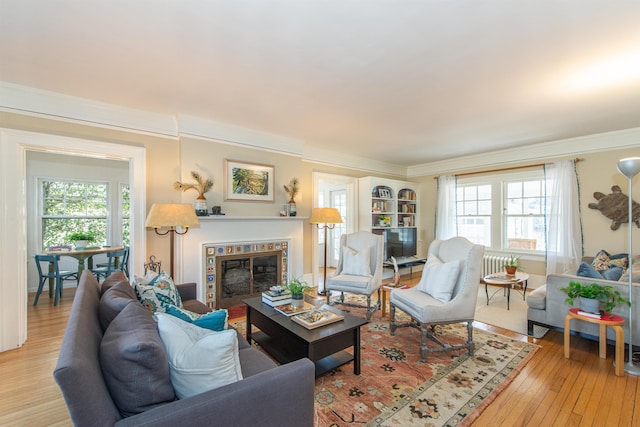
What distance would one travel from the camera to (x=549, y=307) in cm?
285

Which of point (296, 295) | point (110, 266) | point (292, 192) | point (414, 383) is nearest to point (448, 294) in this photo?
point (414, 383)

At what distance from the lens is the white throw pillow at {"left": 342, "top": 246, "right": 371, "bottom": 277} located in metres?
3.80

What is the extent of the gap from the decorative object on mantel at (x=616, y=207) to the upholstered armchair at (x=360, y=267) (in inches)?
138

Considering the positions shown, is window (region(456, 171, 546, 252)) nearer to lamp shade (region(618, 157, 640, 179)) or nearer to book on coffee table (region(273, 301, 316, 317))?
lamp shade (region(618, 157, 640, 179))

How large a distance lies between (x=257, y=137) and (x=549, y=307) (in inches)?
161

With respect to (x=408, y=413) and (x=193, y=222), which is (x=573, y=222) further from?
(x=193, y=222)

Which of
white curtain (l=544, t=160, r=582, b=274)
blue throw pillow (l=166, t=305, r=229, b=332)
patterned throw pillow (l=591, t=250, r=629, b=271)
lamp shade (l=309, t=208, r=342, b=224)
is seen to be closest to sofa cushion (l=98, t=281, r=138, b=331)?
blue throw pillow (l=166, t=305, r=229, b=332)

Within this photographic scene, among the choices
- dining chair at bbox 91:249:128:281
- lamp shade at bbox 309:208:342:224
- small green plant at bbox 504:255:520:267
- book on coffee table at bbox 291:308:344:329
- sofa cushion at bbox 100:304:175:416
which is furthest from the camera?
Result: dining chair at bbox 91:249:128:281

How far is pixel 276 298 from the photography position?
2.64 m

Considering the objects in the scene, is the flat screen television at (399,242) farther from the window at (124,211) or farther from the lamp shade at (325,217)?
the window at (124,211)

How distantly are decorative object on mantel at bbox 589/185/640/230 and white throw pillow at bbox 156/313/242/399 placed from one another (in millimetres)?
5605

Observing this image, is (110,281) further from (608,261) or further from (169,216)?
(608,261)

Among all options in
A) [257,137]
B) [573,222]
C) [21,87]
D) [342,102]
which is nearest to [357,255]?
[342,102]

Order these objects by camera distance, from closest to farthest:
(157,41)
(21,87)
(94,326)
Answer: (94,326), (157,41), (21,87)
